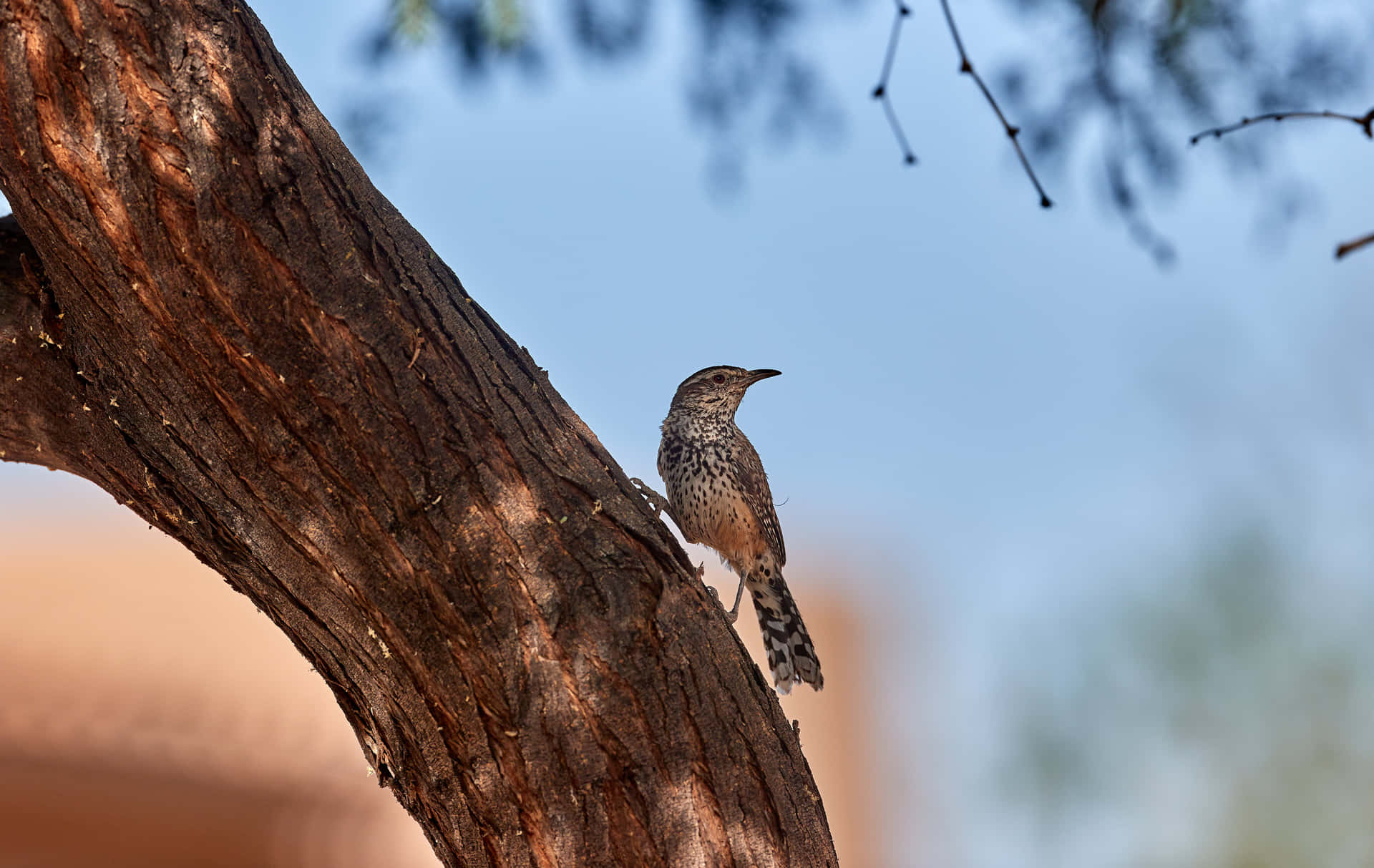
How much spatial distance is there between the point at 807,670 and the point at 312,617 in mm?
2673

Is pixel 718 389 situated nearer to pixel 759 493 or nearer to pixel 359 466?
pixel 759 493

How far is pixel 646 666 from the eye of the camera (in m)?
1.98

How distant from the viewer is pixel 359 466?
6.35 ft

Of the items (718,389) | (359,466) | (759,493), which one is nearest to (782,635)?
(759,493)

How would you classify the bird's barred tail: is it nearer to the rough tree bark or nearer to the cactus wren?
the cactus wren

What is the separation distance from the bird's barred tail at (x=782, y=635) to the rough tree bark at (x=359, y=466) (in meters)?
2.32

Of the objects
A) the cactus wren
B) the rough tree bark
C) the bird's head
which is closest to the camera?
the rough tree bark

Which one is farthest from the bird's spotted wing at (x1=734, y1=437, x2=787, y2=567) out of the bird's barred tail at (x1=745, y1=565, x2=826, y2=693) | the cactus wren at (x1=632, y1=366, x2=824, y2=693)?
the bird's barred tail at (x1=745, y1=565, x2=826, y2=693)

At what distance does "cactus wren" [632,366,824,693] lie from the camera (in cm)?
435

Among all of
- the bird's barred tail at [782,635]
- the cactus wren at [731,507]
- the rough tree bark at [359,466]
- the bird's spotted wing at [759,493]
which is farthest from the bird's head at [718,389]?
the rough tree bark at [359,466]

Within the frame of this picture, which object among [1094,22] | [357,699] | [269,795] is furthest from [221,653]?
[1094,22]

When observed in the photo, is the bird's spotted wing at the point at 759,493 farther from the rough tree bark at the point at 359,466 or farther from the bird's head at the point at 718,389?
the rough tree bark at the point at 359,466

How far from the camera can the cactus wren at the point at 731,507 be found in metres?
4.35

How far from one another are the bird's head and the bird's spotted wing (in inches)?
6.9
